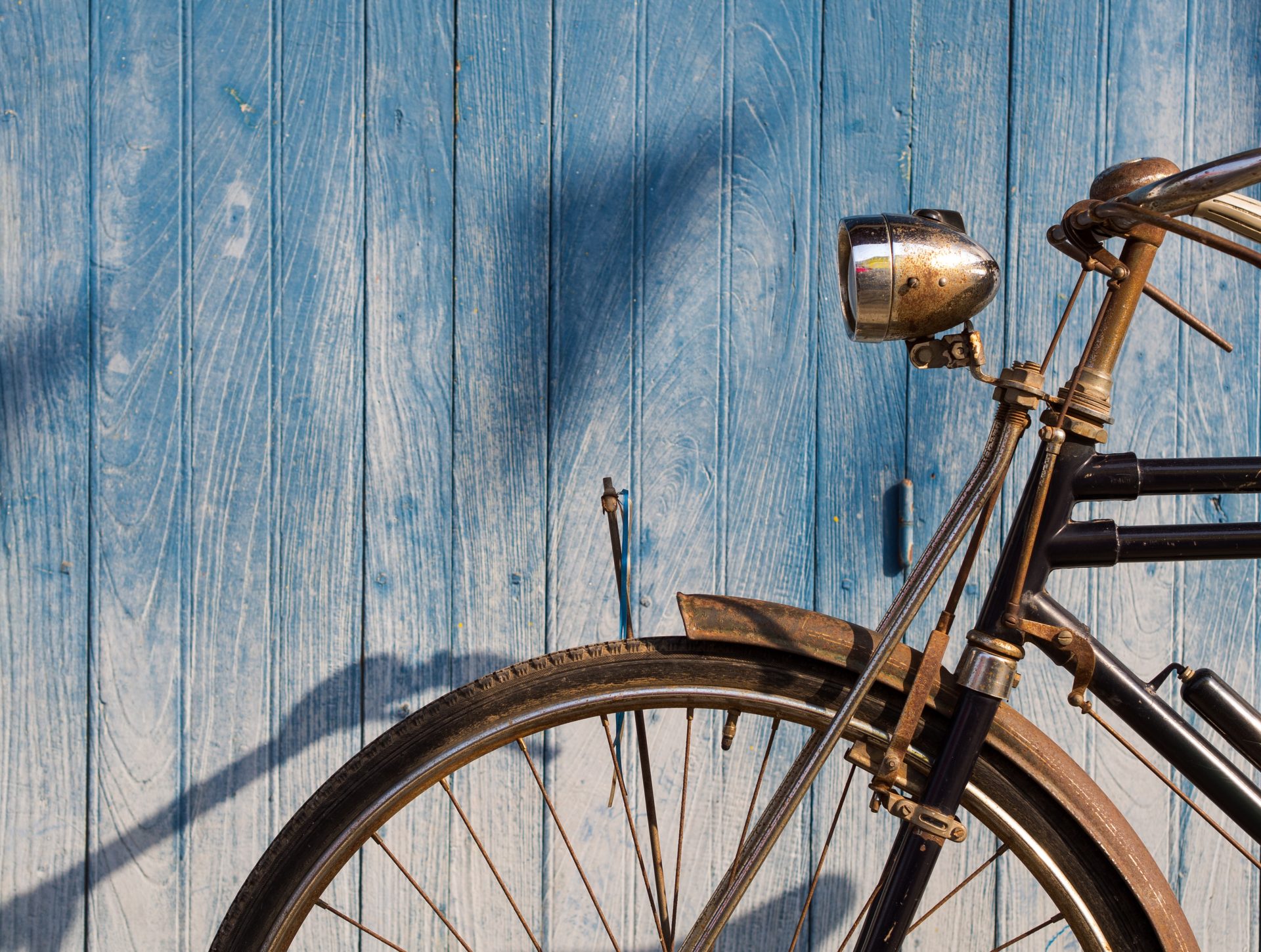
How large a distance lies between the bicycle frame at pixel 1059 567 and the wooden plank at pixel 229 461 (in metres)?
0.65

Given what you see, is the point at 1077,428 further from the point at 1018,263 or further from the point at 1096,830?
the point at 1018,263


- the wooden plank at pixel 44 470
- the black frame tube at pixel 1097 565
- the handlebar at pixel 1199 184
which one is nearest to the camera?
the handlebar at pixel 1199 184

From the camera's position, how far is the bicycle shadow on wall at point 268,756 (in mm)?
1103

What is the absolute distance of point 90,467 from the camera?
42.5 inches

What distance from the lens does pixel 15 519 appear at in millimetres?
1083

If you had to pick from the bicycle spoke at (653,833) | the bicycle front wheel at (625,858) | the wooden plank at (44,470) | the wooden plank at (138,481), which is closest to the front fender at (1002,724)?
the bicycle spoke at (653,833)

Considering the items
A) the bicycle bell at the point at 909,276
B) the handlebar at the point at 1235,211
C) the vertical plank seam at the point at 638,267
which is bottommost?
the bicycle bell at the point at 909,276

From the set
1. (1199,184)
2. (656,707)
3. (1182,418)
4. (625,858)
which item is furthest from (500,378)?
(1182,418)

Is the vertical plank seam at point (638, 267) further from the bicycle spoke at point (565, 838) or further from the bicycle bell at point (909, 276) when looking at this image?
the bicycle bell at point (909, 276)

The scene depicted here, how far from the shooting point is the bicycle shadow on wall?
1.10m

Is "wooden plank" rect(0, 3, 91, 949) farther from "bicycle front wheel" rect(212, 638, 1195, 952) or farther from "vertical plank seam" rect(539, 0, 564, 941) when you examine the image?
"vertical plank seam" rect(539, 0, 564, 941)

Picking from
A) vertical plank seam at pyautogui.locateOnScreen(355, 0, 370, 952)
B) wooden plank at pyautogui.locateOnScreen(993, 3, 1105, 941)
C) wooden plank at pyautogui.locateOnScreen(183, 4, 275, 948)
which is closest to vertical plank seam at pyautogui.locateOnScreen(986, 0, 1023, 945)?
wooden plank at pyautogui.locateOnScreen(993, 3, 1105, 941)

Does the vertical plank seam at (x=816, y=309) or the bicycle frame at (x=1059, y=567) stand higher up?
the vertical plank seam at (x=816, y=309)

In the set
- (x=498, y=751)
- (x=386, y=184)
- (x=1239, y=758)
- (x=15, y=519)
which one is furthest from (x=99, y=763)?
(x=1239, y=758)
